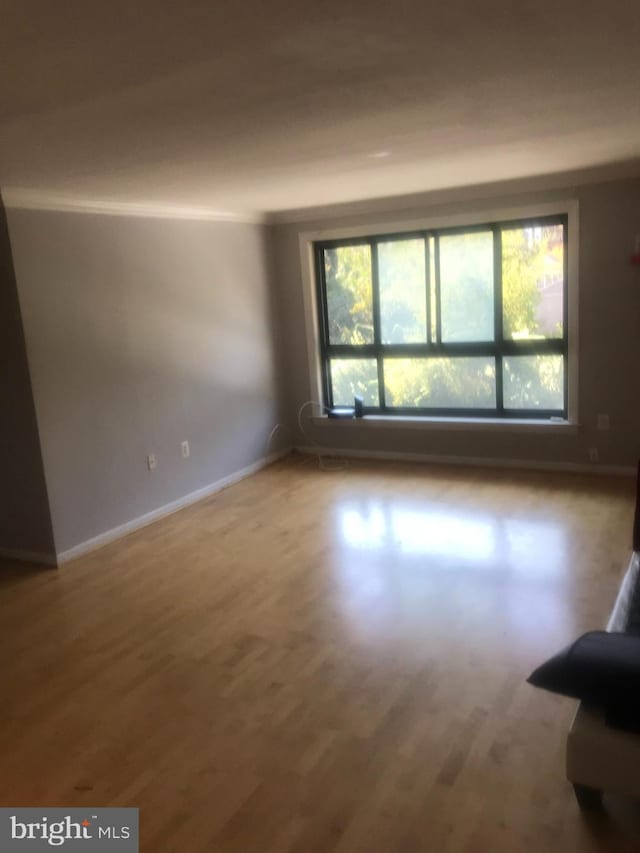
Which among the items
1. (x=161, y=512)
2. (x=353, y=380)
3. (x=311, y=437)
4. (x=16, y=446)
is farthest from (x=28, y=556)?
(x=353, y=380)

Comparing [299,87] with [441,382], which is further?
[441,382]

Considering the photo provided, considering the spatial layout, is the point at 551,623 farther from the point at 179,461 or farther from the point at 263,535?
the point at 179,461

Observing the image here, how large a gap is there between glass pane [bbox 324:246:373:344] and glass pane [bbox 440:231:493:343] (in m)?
0.66

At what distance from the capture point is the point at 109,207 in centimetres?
428

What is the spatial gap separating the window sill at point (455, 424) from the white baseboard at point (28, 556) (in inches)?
106

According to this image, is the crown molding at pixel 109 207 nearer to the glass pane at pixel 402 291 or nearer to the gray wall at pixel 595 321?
the gray wall at pixel 595 321

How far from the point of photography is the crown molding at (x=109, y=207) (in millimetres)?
3730

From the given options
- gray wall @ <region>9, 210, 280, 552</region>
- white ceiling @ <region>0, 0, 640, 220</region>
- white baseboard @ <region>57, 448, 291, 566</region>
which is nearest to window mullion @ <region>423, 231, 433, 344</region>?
gray wall @ <region>9, 210, 280, 552</region>

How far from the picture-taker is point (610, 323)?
4.82m

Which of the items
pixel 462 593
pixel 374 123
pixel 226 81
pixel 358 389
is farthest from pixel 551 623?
pixel 358 389

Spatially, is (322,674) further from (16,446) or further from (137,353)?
(137,353)

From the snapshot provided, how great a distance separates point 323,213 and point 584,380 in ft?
8.02

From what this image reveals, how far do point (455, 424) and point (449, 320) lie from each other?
83cm

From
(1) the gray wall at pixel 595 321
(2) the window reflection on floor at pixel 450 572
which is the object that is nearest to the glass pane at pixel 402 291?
(1) the gray wall at pixel 595 321
